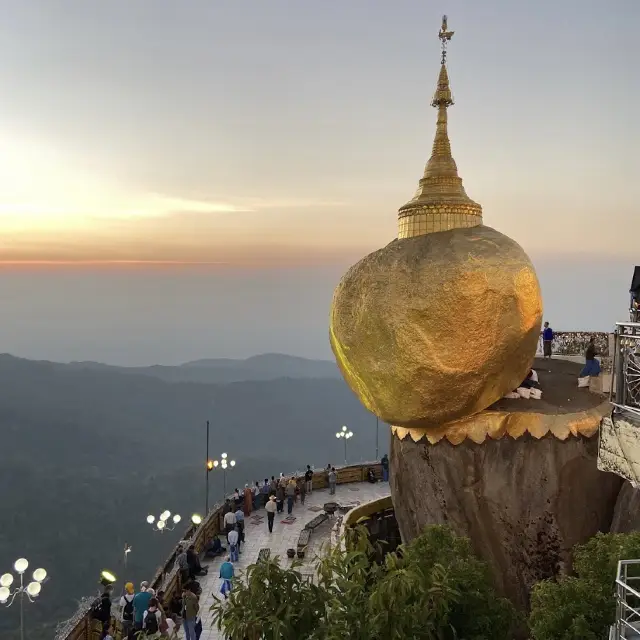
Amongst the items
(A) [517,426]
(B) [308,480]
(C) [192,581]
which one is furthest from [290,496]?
(A) [517,426]

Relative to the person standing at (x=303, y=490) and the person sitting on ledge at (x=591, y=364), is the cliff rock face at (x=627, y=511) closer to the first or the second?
the person sitting on ledge at (x=591, y=364)

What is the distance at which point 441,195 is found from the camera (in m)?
11.2

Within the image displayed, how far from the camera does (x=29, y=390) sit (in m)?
150

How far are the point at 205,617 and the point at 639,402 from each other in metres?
10.1

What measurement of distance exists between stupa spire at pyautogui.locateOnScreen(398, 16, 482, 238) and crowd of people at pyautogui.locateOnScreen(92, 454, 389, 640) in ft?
23.7

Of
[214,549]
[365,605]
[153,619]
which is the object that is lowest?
[214,549]

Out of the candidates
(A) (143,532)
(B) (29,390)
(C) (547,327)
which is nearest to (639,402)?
(C) (547,327)

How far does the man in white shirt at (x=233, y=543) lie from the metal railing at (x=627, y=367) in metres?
11.0

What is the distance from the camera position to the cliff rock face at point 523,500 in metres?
9.92

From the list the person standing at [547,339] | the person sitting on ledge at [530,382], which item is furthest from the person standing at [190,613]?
the person standing at [547,339]

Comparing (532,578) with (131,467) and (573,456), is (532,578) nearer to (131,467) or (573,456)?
(573,456)

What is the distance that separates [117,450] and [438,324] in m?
120

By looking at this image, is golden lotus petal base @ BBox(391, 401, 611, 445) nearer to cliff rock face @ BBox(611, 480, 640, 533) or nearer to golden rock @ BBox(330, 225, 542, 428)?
golden rock @ BBox(330, 225, 542, 428)

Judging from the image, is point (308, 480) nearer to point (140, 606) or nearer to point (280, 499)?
point (280, 499)
